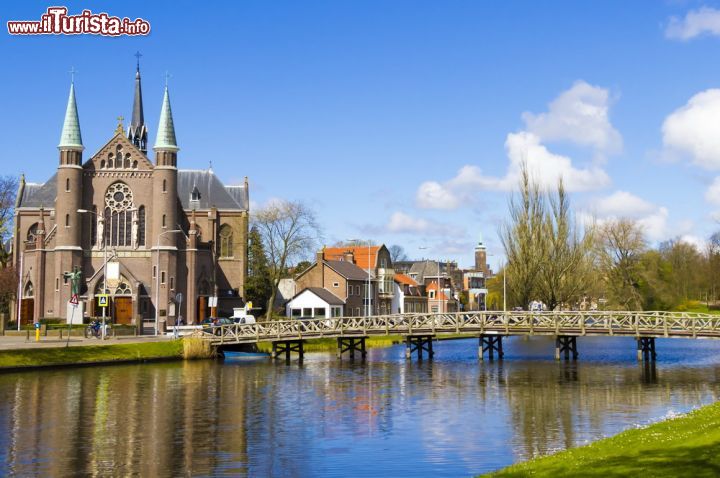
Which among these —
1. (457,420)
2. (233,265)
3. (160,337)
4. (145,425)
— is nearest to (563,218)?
(233,265)

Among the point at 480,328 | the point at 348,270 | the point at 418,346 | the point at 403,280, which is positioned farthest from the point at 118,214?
the point at 403,280

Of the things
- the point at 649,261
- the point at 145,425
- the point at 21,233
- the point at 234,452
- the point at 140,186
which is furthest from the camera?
the point at 649,261

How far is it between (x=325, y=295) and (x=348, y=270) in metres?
8.27

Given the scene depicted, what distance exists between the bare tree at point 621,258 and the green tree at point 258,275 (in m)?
40.1

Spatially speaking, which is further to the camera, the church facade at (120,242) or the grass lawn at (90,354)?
the church facade at (120,242)

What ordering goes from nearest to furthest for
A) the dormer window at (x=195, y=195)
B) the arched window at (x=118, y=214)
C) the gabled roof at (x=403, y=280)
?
1. the arched window at (x=118, y=214)
2. the dormer window at (x=195, y=195)
3. the gabled roof at (x=403, y=280)

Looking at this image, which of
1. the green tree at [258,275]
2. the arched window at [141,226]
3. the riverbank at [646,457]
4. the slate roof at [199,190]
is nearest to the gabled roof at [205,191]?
the slate roof at [199,190]

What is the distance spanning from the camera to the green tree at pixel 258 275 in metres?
89.3

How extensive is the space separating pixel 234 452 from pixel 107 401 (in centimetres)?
1307

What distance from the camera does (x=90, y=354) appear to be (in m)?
51.2

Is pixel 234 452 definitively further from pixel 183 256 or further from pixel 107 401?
pixel 183 256

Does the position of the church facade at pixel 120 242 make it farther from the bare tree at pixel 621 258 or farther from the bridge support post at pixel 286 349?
the bare tree at pixel 621 258

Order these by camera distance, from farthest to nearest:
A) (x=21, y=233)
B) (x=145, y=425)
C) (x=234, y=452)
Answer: (x=21, y=233) < (x=145, y=425) < (x=234, y=452)

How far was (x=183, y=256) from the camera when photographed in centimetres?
8075
